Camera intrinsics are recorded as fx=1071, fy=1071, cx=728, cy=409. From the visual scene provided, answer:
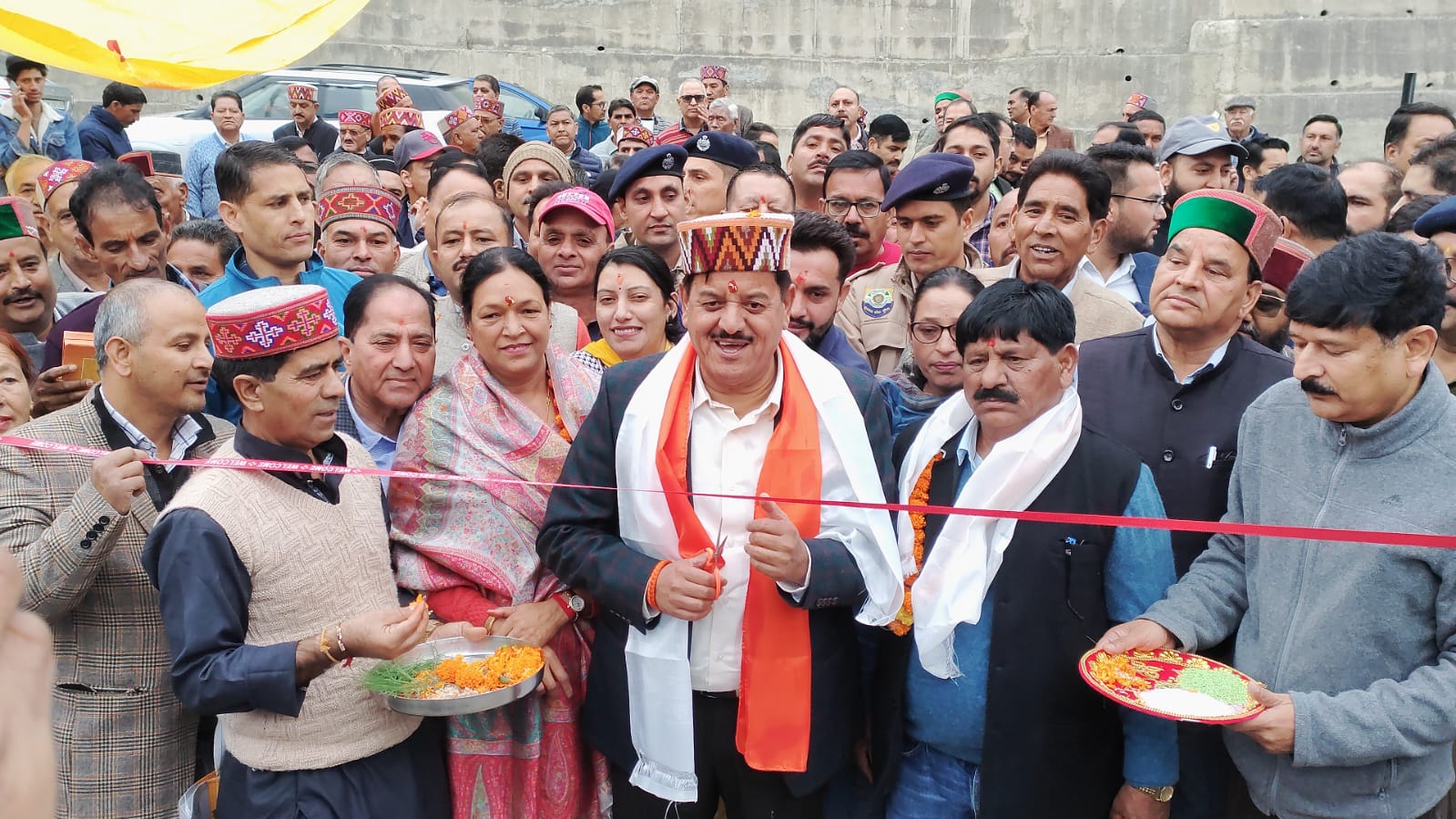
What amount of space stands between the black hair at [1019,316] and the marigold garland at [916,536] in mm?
357

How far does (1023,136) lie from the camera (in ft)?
32.0

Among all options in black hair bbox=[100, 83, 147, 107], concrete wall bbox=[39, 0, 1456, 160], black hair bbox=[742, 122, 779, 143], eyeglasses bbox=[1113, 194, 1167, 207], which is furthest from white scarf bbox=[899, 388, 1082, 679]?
concrete wall bbox=[39, 0, 1456, 160]

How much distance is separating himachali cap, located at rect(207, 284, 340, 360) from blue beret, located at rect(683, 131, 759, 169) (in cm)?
312

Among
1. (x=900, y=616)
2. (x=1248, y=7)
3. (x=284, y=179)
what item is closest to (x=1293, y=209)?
(x=900, y=616)

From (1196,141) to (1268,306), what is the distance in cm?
261

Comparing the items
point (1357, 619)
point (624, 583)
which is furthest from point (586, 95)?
point (1357, 619)

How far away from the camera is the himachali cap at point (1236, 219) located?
10.5ft

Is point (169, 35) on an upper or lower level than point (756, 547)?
upper

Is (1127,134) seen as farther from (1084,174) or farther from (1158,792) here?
(1158,792)

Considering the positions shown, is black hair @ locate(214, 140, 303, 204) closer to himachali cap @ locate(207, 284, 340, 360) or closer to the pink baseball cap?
the pink baseball cap

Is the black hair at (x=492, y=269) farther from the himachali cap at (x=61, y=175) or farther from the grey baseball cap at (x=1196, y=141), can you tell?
the grey baseball cap at (x=1196, y=141)

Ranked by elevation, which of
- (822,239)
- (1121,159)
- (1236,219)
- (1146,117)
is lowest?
(822,239)

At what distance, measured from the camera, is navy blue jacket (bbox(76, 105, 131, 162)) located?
9.63m

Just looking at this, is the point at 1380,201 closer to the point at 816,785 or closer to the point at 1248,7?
the point at 816,785
